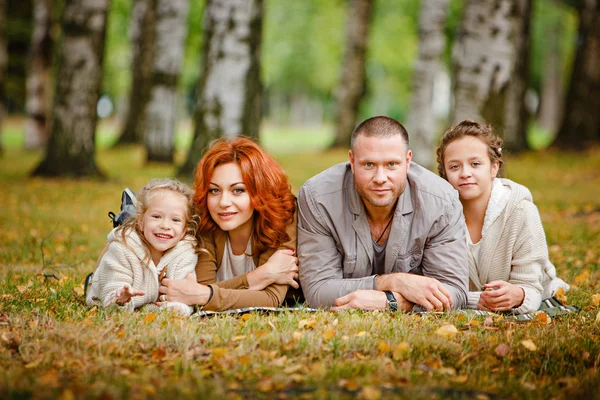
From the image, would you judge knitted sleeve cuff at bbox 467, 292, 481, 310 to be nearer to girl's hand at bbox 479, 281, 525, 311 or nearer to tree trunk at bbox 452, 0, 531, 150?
girl's hand at bbox 479, 281, 525, 311

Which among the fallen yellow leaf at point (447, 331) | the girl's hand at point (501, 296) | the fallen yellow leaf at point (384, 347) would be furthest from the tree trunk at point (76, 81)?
the fallen yellow leaf at point (384, 347)

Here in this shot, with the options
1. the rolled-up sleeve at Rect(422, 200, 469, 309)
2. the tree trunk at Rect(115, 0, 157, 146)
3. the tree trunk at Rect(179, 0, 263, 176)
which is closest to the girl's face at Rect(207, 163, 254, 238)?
the rolled-up sleeve at Rect(422, 200, 469, 309)

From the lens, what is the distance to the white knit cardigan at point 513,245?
5195 mm

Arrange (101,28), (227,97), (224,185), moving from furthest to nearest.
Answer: (101,28) < (227,97) < (224,185)

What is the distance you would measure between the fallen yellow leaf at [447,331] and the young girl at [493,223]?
0.83 m

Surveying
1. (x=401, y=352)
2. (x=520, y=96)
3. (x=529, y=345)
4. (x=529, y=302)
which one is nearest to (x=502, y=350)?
(x=529, y=345)

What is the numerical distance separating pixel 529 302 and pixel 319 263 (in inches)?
65.0

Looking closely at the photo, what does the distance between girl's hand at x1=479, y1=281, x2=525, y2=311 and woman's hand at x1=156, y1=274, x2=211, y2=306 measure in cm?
212

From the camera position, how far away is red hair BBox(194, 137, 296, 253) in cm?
505

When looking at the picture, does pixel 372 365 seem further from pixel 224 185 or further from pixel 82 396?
pixel 224 185

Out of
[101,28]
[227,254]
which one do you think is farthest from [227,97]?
[227,254]

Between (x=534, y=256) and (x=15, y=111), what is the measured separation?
5016cm

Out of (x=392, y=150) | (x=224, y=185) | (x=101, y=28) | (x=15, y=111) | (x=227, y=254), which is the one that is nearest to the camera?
(x=392, y=150)

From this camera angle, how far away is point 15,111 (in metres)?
49.2
